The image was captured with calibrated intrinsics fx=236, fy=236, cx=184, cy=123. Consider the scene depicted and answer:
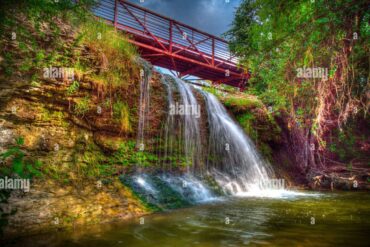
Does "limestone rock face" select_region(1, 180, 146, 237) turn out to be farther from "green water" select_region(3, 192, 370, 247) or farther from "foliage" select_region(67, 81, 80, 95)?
"foliage" select_region(67, 81, 80, 95)

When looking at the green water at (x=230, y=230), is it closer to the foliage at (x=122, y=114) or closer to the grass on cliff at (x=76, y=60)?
the grass on cliff at (x=76, y=60)

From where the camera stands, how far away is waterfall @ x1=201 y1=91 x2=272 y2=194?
7399mm

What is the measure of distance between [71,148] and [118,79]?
6.06 feet

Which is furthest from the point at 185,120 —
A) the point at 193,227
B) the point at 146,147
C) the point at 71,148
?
the point at 193,227

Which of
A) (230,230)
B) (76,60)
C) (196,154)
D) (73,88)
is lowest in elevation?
(230,230)

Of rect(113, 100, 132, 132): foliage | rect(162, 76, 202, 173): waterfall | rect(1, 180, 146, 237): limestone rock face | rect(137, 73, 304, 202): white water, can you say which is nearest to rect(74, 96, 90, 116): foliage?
rect(113, 100, 132, 132): foliage

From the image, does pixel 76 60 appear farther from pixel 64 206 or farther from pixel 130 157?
pixel 64 206

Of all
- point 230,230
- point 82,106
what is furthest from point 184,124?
point 230,230

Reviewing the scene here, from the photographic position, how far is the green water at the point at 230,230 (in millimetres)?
2596

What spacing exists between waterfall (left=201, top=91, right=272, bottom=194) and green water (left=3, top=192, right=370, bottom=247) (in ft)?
10.0

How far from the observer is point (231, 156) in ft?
26.7

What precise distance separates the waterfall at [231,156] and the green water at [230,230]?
10.0 feet

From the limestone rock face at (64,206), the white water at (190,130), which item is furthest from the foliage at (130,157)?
the white water at (190,130)

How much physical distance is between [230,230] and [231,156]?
519cm
